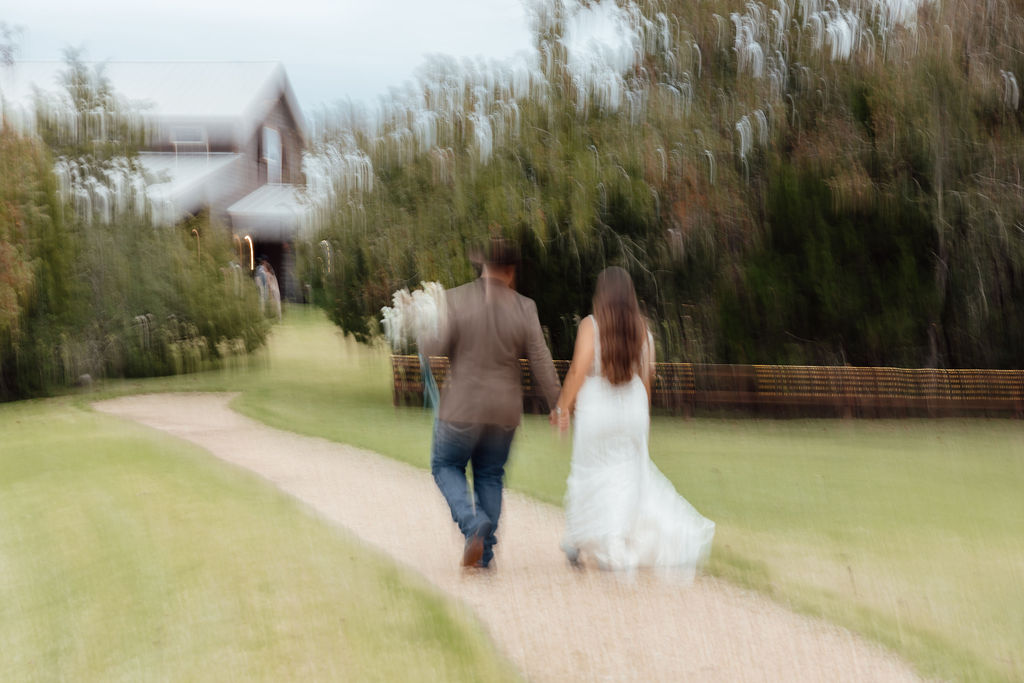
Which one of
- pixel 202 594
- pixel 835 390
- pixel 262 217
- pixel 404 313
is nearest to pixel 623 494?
pixel 202 594

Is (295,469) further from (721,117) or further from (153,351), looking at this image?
(153,351)

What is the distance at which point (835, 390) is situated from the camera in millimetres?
16406

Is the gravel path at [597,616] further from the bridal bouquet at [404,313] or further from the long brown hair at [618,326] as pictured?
the bridal bouquet at [404,313]

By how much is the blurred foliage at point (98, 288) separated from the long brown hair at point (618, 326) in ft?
42.9

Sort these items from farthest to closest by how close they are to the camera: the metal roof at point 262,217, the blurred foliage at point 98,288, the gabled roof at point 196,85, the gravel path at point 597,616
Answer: the gabled roof at point 196,85
the metal roof at point 262,217
the blurred foliage at point 98,288
the gravel path at point 597,616

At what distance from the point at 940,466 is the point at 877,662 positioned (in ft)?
24.6

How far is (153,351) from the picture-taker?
69.9ft

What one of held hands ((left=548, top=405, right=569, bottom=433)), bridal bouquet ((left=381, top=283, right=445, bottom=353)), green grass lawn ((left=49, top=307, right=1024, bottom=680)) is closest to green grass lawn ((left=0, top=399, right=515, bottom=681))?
held hands ((left=548, top=405, right=569, bottom=433))

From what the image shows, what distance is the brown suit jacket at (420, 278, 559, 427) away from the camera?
650 centimetres

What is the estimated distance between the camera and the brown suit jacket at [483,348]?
6.50 metres

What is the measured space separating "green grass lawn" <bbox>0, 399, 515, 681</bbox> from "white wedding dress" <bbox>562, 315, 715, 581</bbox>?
107 cm

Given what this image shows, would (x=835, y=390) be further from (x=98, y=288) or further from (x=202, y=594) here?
(x=98, y=288)

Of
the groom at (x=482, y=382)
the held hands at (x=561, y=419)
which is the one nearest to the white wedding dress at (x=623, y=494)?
the held hands at (x=561, y=419)

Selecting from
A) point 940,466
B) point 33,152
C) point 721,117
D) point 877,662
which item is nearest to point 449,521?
point 877,662
